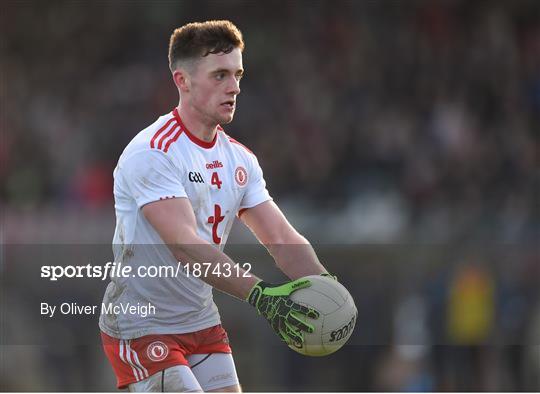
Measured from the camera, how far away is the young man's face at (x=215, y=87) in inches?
239

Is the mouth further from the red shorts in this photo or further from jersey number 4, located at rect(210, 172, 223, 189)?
the red shorts

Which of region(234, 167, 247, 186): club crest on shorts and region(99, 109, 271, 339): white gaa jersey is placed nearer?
region(99, 109, 271, 339): white gaa jersey

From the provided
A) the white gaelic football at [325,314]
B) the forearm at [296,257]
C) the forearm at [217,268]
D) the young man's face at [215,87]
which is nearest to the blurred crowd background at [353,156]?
the forearm at [296,257]

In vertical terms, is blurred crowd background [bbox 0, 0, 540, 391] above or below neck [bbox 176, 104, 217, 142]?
below

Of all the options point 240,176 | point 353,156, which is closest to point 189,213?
point 240,176

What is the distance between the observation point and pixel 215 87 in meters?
6.09

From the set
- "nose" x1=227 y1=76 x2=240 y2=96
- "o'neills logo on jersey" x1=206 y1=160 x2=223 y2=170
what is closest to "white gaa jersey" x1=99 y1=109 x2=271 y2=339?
"o'neills logo on jersey" x1=206 y1=160 x2=223 y2=170

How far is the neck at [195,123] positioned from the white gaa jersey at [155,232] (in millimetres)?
33

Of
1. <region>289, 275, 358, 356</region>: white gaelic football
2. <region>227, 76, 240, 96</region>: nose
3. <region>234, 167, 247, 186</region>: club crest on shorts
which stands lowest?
<region>289, 275, 358, 356</region>: white gaelic football

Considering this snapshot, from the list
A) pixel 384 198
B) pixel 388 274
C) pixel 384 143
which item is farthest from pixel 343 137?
pixel 388 274

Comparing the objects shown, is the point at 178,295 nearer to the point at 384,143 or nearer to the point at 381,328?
the point at 381,328

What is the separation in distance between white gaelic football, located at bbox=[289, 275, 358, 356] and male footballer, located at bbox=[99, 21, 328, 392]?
53cm

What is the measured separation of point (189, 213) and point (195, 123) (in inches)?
25.4

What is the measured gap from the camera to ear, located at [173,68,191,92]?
6.15m
